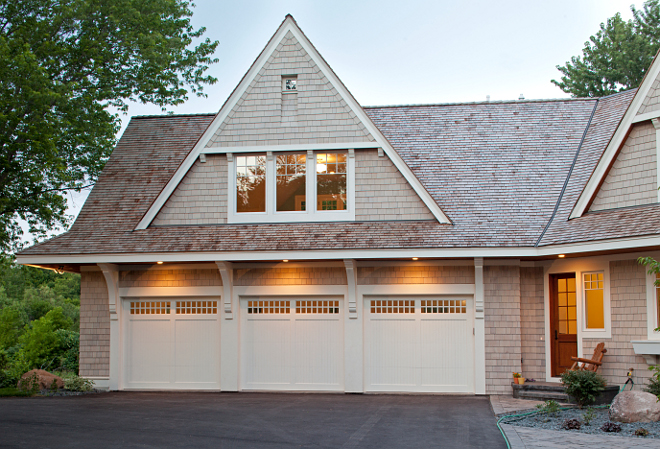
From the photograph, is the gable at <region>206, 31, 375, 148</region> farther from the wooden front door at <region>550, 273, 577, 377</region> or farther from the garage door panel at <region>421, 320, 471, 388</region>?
the wooden front door at <region>550, 273, 577, 377</region>

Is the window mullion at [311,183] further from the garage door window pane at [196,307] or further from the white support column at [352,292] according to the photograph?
the garage door window pane at [196,307]

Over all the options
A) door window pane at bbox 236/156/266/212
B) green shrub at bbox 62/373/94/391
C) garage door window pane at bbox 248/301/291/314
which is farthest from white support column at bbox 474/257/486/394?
green shrub at bbox 62/373/94/391

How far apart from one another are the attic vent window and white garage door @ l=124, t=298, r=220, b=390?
16.6ft

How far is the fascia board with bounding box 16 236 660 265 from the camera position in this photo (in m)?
12.5

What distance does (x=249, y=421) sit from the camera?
1030 centimetres

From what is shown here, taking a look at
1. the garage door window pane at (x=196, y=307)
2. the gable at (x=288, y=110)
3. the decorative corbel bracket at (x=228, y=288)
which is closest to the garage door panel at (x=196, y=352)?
the garage door window pane at (x=196, y=307)

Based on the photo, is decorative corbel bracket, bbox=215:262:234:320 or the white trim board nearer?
decorative corbel bracket, bbox=215:262:234:320

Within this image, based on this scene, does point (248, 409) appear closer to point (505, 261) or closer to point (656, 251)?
point (505, 261)

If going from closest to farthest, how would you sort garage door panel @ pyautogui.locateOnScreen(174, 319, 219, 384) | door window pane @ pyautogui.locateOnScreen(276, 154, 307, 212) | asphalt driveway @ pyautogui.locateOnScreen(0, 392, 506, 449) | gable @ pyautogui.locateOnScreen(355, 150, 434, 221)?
asphalt driveway @ pyautogui.locateOnScreen(0, 392, 506, 449) → gable @ pyautogui.locateOnScreen(355, 150, 434, 221) → door window pane @ pyautogui.locateOnScreen(276, 154, 307, 212) → garage door panel @ pyautogui.locateOnScreen(174, 319, 219, 384)

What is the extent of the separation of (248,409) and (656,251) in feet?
25.5

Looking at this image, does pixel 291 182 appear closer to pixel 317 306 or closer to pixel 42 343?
pixel 317 306

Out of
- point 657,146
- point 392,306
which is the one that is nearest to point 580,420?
point 392,306

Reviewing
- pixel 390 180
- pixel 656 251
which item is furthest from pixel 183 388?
pixel 656 251

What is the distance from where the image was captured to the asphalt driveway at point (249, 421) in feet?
28.4
